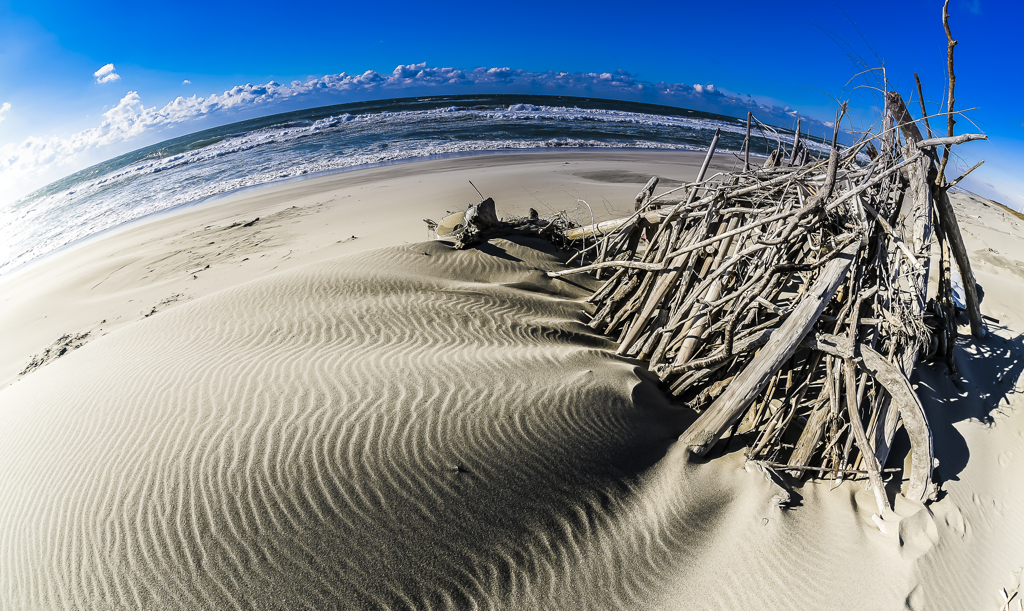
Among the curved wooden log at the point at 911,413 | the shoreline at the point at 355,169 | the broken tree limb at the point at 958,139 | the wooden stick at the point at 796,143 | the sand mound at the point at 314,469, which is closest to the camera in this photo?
the sand mound at the point at 314,469

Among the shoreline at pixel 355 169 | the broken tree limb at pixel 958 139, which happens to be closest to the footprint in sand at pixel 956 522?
the broken tree limb at pixel 958 139

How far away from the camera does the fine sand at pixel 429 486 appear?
2.50 metres

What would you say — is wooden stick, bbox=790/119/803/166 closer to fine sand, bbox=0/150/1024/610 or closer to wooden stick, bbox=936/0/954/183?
wooden stick, bbox=936/0/954/183

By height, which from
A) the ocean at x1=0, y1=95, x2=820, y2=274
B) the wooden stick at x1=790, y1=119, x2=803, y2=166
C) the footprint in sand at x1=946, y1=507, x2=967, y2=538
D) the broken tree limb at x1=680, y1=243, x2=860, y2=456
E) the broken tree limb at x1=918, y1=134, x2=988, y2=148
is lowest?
the footprint in sand at x1=946, y1=507, x2=967, y2=538

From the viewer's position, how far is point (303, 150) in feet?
83.9

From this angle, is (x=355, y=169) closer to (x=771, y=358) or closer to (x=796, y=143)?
(x=796, y=143)

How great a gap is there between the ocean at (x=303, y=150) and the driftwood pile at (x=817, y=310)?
15.7 meters

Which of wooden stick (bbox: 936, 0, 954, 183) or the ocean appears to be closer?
wooden stick (bbox: 936, 0, 954, 183)

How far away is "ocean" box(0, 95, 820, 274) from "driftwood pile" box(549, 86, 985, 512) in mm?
15746

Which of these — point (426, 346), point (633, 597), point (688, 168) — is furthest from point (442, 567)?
point (688, 168)

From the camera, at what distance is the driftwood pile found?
3.29 meters

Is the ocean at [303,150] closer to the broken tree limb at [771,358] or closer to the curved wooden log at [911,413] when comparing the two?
the broken tree limb at [771,358]

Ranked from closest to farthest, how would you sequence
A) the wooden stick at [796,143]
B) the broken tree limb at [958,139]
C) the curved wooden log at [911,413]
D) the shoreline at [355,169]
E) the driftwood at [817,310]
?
the broken tree limb at [958,139], the curved wooden log at [911,413], the driftwood at [817,310], the wooden stick at [796,143], the shoreline at [355,169]

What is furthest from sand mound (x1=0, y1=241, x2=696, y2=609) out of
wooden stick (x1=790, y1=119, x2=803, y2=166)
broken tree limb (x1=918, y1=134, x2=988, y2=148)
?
wooden stick (x1=790, y1=119, x2=803, y2=166)
